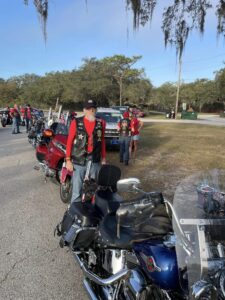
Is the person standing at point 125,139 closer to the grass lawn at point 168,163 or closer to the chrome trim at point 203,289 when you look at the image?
the grass lawn at point 168,163

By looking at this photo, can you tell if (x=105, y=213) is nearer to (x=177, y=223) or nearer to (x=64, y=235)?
(x=64, y=235)

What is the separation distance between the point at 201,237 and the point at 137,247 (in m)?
0.65

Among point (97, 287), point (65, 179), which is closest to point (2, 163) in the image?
point (65, 179)

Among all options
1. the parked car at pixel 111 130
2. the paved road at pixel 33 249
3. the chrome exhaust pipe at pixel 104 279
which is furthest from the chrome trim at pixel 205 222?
the parked car at pixel 111 130

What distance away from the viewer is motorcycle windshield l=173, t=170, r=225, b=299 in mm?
2002

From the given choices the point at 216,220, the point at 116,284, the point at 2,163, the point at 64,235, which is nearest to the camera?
the point at 216,220

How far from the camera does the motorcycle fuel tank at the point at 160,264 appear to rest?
2.35 metres

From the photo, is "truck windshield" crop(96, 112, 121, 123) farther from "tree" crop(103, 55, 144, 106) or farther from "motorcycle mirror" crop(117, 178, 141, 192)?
"tree" crop(103, 55, 144, 106)

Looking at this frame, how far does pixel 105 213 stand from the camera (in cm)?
357

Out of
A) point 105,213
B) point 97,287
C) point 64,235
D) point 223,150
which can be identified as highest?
point 105,213

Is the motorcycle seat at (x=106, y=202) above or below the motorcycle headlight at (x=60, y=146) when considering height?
above

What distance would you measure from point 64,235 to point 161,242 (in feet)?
5.12

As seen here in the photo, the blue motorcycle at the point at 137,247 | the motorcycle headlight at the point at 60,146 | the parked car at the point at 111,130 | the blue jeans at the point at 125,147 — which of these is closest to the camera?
the blue motorcycle at the point at 137,247

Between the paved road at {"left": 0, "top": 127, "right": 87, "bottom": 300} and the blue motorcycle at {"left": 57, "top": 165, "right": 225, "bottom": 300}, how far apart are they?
39cm
